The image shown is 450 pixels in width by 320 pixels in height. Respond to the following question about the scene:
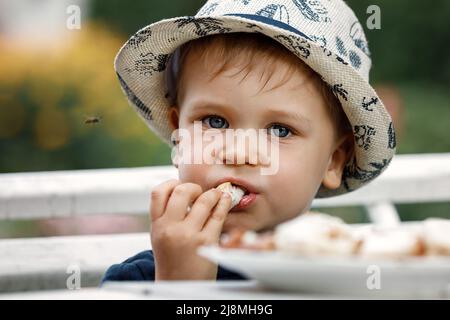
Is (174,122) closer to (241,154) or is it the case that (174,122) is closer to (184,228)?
(241,154)

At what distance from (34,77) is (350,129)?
261 centimetres

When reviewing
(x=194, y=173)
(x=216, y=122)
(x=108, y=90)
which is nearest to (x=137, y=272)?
(x=194, y=173)

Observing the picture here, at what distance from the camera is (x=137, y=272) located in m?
1.72

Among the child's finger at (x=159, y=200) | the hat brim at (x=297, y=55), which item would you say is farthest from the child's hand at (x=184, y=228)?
the hat brim at (x=297, y=55)

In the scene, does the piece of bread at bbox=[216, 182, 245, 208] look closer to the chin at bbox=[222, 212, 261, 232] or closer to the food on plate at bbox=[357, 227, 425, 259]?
the chin at bbox=[222, 212, 261, 232]

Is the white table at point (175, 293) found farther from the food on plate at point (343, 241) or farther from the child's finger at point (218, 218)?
the child's finger at point (218, 218)

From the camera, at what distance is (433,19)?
4898mm

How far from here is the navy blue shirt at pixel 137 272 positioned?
66.8 inches

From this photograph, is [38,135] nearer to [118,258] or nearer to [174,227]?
[118,258]

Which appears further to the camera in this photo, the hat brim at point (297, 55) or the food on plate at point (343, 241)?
the hat brim at point (297, 55)

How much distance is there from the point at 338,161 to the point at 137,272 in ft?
1.72

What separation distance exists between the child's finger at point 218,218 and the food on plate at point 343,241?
20.3 inches

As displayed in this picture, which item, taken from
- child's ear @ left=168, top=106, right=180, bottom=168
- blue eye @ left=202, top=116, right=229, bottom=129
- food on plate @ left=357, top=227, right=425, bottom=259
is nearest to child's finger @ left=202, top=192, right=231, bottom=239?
blue eye @ left=202, top=116, right=229, bottom=129

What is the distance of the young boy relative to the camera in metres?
1.68
